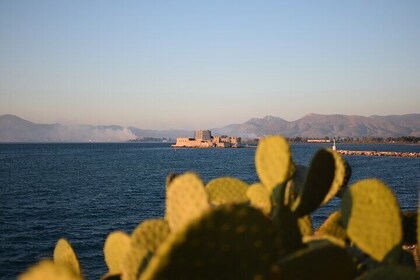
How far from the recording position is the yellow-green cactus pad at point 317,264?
126cm

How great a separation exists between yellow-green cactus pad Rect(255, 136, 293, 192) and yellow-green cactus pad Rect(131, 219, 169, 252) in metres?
0.56

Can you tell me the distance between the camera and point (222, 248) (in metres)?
0.98

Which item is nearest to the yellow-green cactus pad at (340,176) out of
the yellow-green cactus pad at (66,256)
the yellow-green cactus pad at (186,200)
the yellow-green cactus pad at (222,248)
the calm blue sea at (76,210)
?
the yellow-green cactus pad at (186,200)

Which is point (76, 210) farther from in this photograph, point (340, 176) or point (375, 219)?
point (375, 219)

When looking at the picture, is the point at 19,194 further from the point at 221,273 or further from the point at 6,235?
the point at 221,273

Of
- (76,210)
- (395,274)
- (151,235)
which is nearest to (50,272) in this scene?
(151,235)

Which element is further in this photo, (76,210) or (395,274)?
(76,210)

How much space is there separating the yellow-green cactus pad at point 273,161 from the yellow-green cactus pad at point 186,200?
50 centimetres

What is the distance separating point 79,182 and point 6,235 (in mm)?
27365

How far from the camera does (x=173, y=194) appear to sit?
5.17 ft

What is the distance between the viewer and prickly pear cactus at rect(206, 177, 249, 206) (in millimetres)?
2318

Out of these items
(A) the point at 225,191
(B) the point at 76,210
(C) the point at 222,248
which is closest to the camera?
(C) the point at 222,248

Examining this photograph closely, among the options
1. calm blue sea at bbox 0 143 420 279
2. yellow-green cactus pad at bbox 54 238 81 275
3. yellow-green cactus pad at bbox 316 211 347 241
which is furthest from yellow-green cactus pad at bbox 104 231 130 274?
calm blue sea at bbox 0 143 420 279

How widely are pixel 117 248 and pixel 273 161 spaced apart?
88 centimetres
